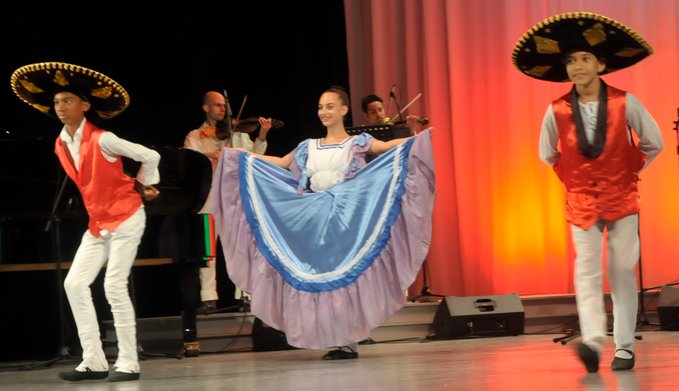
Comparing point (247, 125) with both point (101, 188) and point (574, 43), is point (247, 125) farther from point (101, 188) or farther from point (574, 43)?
point (574, 43)

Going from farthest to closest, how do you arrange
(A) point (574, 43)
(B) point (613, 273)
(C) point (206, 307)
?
(C) point (206, 307)
(A) point (574, 43)
(B) point (613, 273)

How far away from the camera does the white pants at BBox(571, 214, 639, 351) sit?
16.1 feet

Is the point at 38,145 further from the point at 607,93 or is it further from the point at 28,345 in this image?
the point at 607,93

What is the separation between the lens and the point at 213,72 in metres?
9.91

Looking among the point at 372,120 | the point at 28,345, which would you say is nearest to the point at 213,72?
the point at 372,120

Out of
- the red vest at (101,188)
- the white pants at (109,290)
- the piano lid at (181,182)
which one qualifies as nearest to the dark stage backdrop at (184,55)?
the piano lid at (181,182)

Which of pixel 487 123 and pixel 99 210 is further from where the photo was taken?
pixel 487 123

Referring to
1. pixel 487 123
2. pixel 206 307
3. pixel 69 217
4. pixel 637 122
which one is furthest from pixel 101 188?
pixel 487 123

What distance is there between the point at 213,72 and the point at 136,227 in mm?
4431

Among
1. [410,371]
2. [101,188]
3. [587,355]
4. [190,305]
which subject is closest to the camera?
[587,355]

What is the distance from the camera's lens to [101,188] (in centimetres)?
566

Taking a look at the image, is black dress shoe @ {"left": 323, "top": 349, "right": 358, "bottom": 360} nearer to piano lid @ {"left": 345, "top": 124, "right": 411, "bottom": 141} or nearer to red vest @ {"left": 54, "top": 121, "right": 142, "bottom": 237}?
red vest @ {"left": 54, "top": 121, "right": 142, "bottom": 237}

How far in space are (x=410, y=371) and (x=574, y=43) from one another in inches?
72.7

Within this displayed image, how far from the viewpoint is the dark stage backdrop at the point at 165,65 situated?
8.14 m
